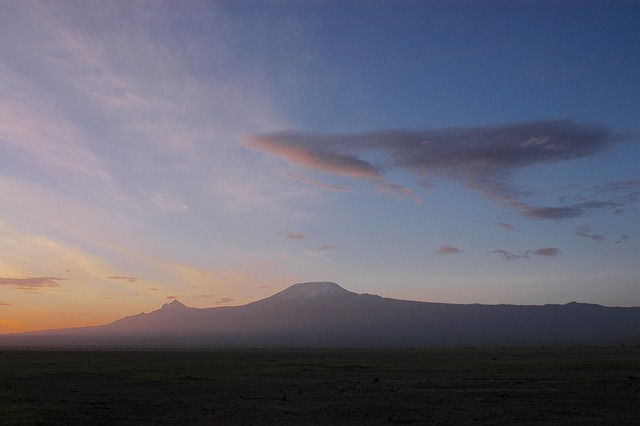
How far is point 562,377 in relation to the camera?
35.8 m

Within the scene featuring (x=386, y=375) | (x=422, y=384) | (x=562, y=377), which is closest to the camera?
(x=422, y=384)

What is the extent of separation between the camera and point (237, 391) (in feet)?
96.3

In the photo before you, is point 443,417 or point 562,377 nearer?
point 443,417

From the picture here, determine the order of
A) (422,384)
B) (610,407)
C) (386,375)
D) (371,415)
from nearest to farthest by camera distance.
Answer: (371,415), (610,407), (422,384), (386,375)

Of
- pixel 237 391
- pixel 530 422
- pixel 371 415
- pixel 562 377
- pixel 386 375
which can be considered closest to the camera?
pixel 530 422

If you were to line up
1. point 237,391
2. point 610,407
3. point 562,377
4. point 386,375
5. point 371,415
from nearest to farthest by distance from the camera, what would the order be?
point 371,415 → point 610,407 → point 237,391 → point 562,377 → point 386,375

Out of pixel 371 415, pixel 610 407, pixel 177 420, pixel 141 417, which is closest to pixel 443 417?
pixel 371 415

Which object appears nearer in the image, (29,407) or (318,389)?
(29,407)

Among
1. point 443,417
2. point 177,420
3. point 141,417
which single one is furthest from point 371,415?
point 141,417

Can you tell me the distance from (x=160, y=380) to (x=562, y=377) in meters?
23.3

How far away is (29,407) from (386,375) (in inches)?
918

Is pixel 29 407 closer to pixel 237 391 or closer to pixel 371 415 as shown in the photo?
pixel 237 391

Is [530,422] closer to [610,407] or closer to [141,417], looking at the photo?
[610,407]

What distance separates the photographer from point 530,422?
64.2 ft
